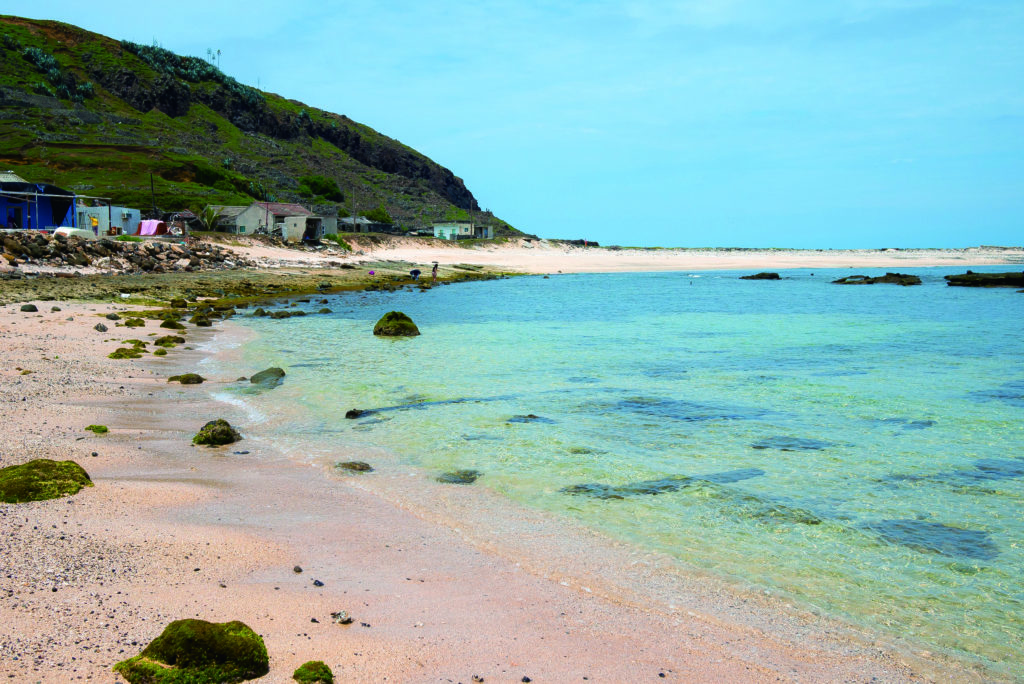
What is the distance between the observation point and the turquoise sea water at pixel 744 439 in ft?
22.1

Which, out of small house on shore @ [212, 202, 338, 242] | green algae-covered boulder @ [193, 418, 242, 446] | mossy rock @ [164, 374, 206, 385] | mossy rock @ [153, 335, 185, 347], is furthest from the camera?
small house on shore @ [212, 202, 338, 242]

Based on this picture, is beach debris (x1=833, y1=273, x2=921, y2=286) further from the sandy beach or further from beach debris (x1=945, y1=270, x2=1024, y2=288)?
the sandy beach

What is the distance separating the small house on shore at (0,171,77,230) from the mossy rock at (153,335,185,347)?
4235 cm

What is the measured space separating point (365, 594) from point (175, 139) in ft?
455

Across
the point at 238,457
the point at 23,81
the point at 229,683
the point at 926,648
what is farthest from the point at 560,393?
the point at 23,81

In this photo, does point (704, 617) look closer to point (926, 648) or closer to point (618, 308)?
point (926, 648)

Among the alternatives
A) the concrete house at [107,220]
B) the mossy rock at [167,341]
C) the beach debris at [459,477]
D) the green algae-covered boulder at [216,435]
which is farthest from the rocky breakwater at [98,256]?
the beach debris at [459,477]

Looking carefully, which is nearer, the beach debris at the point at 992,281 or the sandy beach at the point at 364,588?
the sandy beach at the point at 364,588

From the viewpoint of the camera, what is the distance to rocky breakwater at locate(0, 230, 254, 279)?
1501 inches


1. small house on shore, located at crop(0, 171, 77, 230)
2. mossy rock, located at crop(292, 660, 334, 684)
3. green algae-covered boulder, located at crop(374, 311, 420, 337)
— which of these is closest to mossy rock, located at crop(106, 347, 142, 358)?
green algae-covered boulder, located at crop(374, 311, 420, 337)

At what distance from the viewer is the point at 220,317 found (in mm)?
27156

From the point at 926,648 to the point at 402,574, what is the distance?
13.5 ft

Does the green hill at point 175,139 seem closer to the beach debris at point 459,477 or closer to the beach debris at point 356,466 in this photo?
the beach debris at point 356,466

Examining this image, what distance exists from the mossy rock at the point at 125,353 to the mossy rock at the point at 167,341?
1903 mm
